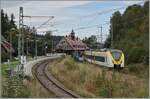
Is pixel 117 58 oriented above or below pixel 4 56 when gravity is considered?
above

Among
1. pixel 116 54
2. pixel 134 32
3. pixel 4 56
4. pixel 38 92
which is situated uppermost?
pixel 134 32

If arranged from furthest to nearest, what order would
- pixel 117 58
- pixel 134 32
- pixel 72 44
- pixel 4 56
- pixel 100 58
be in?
pixel 72 44 → pixel 4 56 → pixel 134 32 → pixel 100 58 → pixel 117 58

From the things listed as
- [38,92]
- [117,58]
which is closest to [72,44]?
[117,58]

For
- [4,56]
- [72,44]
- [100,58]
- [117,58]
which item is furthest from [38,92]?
[72,44]

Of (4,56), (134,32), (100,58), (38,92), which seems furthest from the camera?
(4,56)

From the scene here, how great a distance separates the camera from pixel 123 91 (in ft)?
82.0

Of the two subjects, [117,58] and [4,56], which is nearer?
[117,58]

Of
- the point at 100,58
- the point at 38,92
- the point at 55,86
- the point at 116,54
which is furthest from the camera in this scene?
the point at 100,58

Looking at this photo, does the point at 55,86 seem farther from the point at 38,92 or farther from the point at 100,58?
the point at 100,58

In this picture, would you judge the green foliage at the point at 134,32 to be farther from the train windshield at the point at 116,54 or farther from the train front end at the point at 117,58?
the train windshield at the point at 116,54

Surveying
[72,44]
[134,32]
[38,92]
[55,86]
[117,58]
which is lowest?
[55,86]

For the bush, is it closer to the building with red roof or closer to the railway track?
the railway track

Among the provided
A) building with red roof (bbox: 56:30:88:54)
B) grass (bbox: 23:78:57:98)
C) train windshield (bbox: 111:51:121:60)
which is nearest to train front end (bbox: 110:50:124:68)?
train windshield (bbox: 111:51:121:60)

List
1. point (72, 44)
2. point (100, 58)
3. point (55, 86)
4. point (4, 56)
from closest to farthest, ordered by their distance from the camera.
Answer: point (55, 86) → point (100, 58) → point (4, 56) → point (72, 44)
